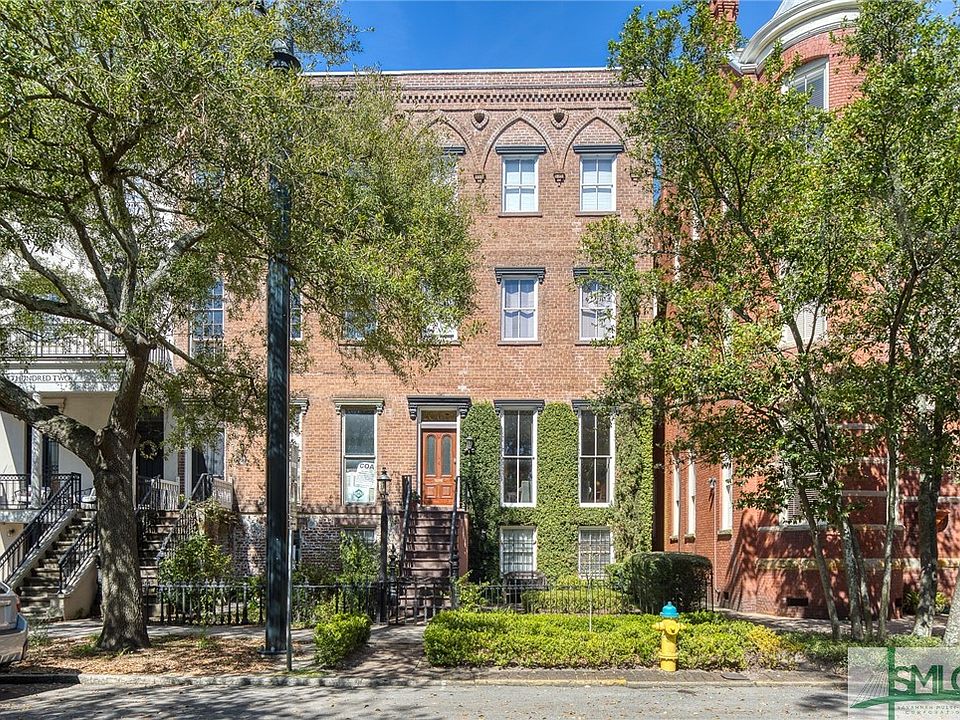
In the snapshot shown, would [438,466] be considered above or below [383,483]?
above

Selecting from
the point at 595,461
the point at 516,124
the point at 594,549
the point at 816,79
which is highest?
the point at 516,124

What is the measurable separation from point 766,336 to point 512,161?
14.2 meters

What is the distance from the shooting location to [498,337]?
25.0 meters

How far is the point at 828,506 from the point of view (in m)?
13.5

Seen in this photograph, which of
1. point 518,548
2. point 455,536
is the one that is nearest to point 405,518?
point 455,536

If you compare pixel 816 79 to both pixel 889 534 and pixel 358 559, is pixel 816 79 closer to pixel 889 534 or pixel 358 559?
pixel 889 534

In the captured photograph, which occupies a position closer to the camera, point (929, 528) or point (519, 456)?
point (929, 528)

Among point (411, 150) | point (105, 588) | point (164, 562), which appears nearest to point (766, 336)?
point (411, 150)

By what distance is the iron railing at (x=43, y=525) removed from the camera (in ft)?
62.8

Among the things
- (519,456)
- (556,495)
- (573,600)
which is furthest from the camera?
(519,456)

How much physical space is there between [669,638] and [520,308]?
44.4 ft

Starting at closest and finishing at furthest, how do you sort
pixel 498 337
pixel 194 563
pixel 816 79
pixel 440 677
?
pixel 440 677
pixel 194 563
pixel 816 79
pixel 498 337

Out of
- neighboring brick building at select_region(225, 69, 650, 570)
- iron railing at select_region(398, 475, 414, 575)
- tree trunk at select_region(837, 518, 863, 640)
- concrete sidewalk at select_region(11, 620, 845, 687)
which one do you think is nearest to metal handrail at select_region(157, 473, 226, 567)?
neighboring brick building at select_region(225, 69, 650, 570)

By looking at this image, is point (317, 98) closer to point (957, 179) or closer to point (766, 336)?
point (766, 336)
